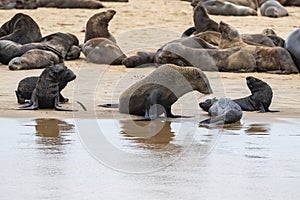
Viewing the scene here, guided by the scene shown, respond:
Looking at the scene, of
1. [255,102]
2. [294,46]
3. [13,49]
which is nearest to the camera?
[255,102]

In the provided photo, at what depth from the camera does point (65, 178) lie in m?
4.76

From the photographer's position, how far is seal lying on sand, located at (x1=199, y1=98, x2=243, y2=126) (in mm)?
7297

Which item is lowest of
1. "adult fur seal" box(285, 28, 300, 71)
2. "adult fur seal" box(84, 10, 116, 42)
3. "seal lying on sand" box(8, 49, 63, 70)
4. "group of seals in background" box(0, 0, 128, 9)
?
"group of seals in background" box(0, 0, 128, 9)

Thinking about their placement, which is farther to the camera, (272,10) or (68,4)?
(68,4)

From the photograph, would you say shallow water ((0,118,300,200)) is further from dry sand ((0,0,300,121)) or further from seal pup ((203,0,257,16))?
seal pup ((203,0,257,16))

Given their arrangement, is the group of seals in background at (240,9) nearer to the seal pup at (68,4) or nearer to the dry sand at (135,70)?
the dry sand at (135,70)

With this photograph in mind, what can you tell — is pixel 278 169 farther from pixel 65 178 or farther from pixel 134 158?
pixel 65 178

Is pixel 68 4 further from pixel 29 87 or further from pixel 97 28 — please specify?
pixel 29 87

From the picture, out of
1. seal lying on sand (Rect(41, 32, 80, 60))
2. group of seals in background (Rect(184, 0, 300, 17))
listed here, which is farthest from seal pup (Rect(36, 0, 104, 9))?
seal lying on sand (Rect(41, 32, 80, 60))

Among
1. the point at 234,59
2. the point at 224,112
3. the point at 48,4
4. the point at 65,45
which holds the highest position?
the point at 224,112

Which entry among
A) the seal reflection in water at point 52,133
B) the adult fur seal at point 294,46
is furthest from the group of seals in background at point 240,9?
the seal reflection in water at point 52,133

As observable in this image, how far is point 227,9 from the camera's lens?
19.8 metres

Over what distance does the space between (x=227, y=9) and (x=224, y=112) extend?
1268cm

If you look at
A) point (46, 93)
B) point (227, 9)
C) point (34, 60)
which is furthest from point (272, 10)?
point (46, 93)
